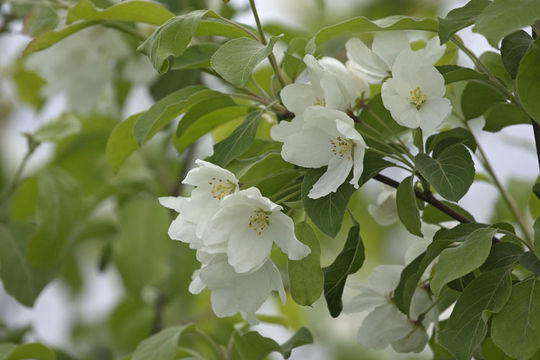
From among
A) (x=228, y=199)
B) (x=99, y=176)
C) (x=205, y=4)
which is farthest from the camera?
(x=99, y=176)

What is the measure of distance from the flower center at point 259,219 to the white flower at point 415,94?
0.17 metres

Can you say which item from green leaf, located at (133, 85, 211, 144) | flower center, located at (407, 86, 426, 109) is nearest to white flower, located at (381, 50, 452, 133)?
flower center, located at (407, 86, 426, 109)

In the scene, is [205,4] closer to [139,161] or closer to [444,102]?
[139,161]

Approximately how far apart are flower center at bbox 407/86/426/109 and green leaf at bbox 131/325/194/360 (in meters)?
0.44

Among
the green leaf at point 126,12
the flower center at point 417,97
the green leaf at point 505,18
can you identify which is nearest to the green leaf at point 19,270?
the green leaf at point 126,12

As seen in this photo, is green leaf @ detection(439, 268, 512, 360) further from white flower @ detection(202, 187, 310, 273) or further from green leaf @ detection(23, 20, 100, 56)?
green leaf @ detection(23, 20, 100, 56)

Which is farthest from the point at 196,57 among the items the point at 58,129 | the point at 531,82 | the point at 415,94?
the point at 58,129

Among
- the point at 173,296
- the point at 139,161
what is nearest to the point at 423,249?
the point at 173,296

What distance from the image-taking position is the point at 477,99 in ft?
3.13

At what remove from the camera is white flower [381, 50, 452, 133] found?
783mm

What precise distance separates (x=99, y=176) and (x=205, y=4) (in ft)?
1.96

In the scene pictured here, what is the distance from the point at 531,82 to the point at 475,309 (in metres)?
0.25

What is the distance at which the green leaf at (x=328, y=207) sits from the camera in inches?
29.5

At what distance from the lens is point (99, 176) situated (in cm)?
200
